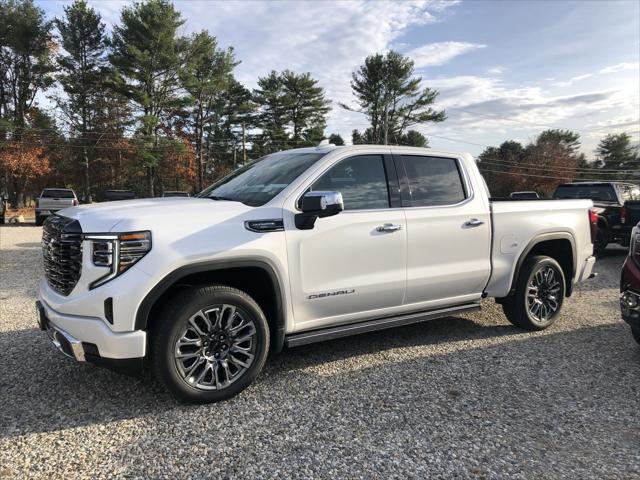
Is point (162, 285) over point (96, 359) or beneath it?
over

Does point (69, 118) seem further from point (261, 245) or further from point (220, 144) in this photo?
point (261, 245)

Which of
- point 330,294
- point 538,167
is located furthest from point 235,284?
point 538,167

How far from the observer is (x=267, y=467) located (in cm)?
266

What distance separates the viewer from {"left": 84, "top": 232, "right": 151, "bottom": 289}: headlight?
3018mm

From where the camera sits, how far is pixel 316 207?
3.36 metres

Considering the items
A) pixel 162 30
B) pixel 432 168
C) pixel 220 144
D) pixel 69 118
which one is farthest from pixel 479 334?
pixel 220 144

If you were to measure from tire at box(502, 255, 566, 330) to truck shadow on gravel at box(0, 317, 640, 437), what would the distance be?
0.62ft

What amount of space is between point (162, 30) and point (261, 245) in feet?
121

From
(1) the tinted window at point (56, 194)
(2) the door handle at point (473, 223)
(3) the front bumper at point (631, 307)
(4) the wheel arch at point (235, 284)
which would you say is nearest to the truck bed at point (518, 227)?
(2) the door handle at point (473, 223)

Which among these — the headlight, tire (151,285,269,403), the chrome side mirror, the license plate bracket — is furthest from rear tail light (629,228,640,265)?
the license plate bracket

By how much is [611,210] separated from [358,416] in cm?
1028

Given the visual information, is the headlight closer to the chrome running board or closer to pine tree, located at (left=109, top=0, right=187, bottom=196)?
the chrome running board

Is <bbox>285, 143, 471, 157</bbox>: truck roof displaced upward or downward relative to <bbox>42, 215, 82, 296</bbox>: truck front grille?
upward

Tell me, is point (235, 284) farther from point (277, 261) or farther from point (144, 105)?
point (144, 105)
